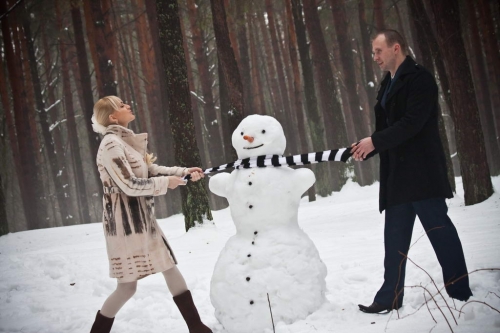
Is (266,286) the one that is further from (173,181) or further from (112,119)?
(112,119)

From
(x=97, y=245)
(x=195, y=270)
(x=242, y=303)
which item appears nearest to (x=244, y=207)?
(x=242, y=303)

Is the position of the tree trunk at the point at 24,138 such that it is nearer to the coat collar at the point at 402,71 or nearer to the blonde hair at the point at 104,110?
the blonde hair at the point at 104,110

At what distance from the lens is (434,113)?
283 cm

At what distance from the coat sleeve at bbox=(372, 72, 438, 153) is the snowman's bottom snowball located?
999 mm

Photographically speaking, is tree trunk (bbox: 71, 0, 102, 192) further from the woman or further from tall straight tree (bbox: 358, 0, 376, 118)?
the woman

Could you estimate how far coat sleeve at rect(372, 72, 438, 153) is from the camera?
2695mm

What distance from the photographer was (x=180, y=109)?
7316 mm

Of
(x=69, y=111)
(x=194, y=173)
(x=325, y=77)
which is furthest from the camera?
(x=69, y=111)

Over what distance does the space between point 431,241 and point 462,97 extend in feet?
16.1

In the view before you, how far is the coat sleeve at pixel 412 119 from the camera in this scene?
2695 millimetres

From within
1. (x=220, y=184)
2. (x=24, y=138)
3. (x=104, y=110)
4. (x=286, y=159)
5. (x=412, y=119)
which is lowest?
(x=220, y=184)

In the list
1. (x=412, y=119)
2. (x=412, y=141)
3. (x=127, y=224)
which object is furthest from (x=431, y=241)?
(x=127, y=224)

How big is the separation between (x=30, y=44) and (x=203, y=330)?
16279 millimetres

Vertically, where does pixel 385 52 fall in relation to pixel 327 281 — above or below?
above
